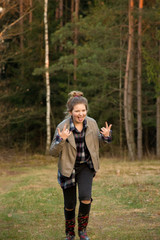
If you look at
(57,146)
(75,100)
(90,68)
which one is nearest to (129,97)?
(90,68)

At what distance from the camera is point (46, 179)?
1360 centimetres

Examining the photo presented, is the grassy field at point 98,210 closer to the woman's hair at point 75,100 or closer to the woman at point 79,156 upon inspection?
the woman at point 79,156

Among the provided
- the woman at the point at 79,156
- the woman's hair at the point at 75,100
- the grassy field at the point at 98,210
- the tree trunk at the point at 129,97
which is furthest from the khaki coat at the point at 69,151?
the tree trunk at the point at 129,97

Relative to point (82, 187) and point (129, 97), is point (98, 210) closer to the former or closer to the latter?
point (82, 187)

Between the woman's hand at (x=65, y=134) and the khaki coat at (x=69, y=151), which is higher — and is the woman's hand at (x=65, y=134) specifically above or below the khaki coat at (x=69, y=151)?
above

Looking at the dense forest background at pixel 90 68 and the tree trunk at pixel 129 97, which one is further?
the tree trunk at pixel 129 97

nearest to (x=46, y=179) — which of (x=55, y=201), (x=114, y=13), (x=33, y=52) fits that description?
(x=55, y=201)

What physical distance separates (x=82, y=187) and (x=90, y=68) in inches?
681

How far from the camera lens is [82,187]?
18.1 feet

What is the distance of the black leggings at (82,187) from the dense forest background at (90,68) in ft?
51.7

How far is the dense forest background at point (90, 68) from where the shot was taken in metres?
21.5

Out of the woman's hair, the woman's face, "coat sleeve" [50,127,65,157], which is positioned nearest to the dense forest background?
the woman's hair

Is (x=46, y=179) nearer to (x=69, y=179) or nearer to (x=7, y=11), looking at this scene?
(x=69, y=179)

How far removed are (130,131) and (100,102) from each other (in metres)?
3.52
